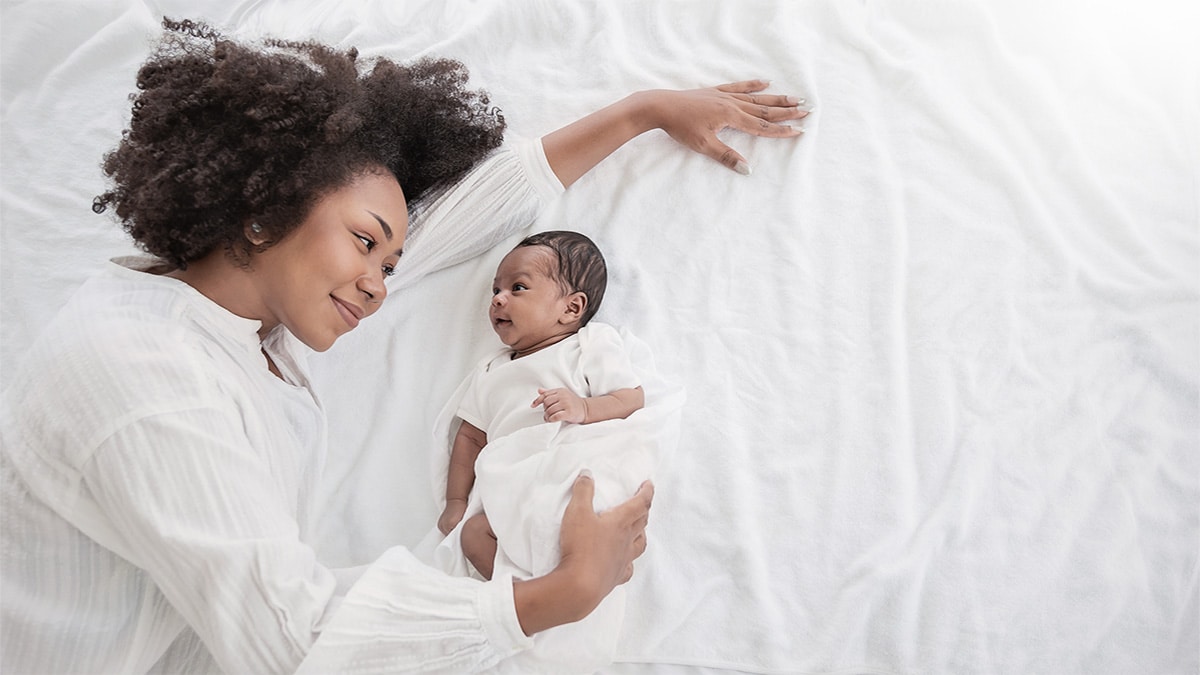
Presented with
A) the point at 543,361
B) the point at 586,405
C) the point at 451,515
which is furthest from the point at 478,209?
the point at 451,515

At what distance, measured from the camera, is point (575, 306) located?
1495 millimetres

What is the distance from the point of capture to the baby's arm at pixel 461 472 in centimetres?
140

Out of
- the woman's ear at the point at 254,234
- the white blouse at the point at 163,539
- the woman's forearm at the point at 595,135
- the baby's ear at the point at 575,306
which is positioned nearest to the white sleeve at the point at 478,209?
the woman's forearm at the point at 595,135

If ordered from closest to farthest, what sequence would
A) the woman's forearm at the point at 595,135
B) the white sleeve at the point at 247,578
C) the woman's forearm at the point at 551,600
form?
1. the white sleeve at the point at 247,578
2. the woman's forearm at the point at 551,600
3. the woman's forearm at the point at 595,135

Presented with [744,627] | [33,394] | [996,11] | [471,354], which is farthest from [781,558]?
[996,11]

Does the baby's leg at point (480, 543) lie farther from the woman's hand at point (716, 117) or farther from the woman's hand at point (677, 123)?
the woman's hand at point (716, 117)

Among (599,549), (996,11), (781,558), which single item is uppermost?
(996,11)

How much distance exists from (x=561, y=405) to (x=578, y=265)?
0.93 feet

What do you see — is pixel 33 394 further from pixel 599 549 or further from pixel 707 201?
pixel 707 201

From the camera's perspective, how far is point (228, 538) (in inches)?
39.8

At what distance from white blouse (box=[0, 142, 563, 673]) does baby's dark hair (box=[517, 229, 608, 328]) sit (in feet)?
1.79

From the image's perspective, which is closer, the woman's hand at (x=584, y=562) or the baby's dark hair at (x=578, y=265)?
the woman's hand at (x=584, y=562)

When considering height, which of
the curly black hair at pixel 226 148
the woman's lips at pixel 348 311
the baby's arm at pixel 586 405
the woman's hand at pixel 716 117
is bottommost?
the baby's arm at pixel 586 405

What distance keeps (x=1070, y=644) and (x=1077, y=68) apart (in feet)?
3.53
